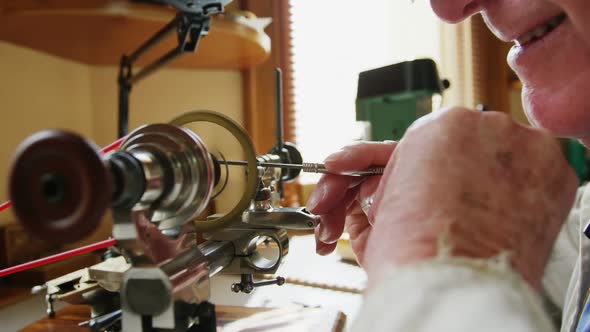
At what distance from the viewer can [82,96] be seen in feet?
4.17

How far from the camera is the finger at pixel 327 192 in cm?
56

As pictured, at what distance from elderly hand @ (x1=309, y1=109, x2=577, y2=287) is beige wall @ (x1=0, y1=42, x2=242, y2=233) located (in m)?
0.85

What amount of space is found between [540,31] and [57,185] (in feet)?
1.73

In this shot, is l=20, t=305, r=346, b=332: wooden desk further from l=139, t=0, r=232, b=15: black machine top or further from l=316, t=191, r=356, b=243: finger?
l=139, t=0, r=232, b=15: black machine top

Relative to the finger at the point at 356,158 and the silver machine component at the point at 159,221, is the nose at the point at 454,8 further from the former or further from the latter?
the silver machine component at the point at 159,221

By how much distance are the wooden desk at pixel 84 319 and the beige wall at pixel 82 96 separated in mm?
361

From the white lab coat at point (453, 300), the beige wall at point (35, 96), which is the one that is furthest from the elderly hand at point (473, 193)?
the beige wall at point (35, 96)

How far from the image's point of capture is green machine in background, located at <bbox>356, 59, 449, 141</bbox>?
1.29 meters

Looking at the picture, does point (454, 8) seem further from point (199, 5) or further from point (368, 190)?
point (199, 5)

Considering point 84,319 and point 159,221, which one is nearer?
point 159,221

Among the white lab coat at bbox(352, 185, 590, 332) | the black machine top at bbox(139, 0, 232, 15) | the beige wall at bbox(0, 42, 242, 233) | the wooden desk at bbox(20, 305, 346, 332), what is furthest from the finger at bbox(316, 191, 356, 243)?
the beige wall at bbox(0, 42, 242, 233)

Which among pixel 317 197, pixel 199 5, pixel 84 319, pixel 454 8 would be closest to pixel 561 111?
pixel 454 8

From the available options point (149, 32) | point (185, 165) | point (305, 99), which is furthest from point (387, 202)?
point (305, 99)

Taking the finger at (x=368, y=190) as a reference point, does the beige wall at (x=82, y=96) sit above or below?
above
